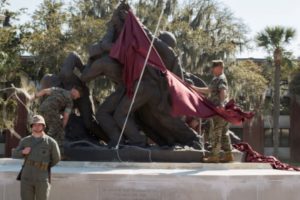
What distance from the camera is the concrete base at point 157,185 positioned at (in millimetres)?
8547

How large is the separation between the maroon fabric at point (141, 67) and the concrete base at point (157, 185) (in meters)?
1.56

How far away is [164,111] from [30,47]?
20.0 metres

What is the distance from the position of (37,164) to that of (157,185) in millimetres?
1761

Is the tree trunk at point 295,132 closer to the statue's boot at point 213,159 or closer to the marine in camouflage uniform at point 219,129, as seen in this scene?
the marine in camouflage uniform at point 219,129

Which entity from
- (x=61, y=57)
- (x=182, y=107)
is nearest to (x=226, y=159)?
(x=182, y=107)

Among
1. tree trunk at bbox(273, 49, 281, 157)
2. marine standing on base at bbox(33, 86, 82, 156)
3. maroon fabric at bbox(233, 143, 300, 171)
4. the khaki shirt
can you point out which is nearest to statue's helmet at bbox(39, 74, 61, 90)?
marine standing on base at bbox(33, 86, 82, 156)

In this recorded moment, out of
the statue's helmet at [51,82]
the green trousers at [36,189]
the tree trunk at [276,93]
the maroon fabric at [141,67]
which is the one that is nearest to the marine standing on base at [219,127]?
the maroon fabric at [141,67]

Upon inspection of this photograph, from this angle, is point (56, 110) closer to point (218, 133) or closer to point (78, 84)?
point (78, 84)

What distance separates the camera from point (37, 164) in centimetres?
758

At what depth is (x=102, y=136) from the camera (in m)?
11.5

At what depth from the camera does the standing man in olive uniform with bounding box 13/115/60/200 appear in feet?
24.8

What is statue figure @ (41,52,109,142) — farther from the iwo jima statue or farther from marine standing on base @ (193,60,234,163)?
marine standing on base @ (193,60,234,163)

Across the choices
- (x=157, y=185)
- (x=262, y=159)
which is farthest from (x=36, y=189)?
(x=262, y=159)

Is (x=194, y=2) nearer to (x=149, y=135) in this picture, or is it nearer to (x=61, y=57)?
(x=61, y=57)
